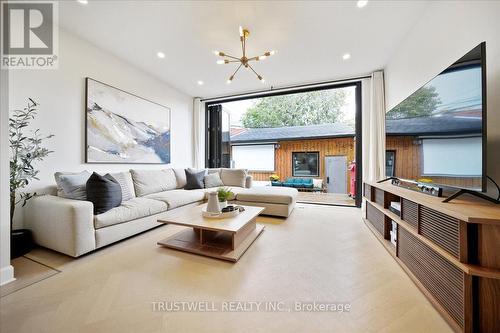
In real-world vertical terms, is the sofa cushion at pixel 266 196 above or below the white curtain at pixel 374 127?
below

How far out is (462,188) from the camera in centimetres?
136

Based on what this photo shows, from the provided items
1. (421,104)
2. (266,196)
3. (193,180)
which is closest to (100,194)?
(193,180)

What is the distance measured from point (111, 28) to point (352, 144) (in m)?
7.20

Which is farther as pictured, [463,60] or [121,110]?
[121,110]

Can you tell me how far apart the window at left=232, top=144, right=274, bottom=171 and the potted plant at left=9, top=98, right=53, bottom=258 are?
6.49 metres

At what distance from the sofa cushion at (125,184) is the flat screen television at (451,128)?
357 cm

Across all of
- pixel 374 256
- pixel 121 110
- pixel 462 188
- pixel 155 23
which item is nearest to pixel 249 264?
pixel 374 256

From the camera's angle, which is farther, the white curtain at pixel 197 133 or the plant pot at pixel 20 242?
the white curtain at pixel 197 133

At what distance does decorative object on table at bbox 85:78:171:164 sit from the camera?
9.39 feet

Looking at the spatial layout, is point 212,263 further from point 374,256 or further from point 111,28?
point 111,28

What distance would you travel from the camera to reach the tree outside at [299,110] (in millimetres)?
8992

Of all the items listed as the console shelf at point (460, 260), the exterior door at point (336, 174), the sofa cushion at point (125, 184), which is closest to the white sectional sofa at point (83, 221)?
the sofa cushion at point (125, 184)

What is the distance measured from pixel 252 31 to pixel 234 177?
280cm

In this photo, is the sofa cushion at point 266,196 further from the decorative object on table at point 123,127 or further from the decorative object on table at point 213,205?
the decorative object on table at point 123,127
